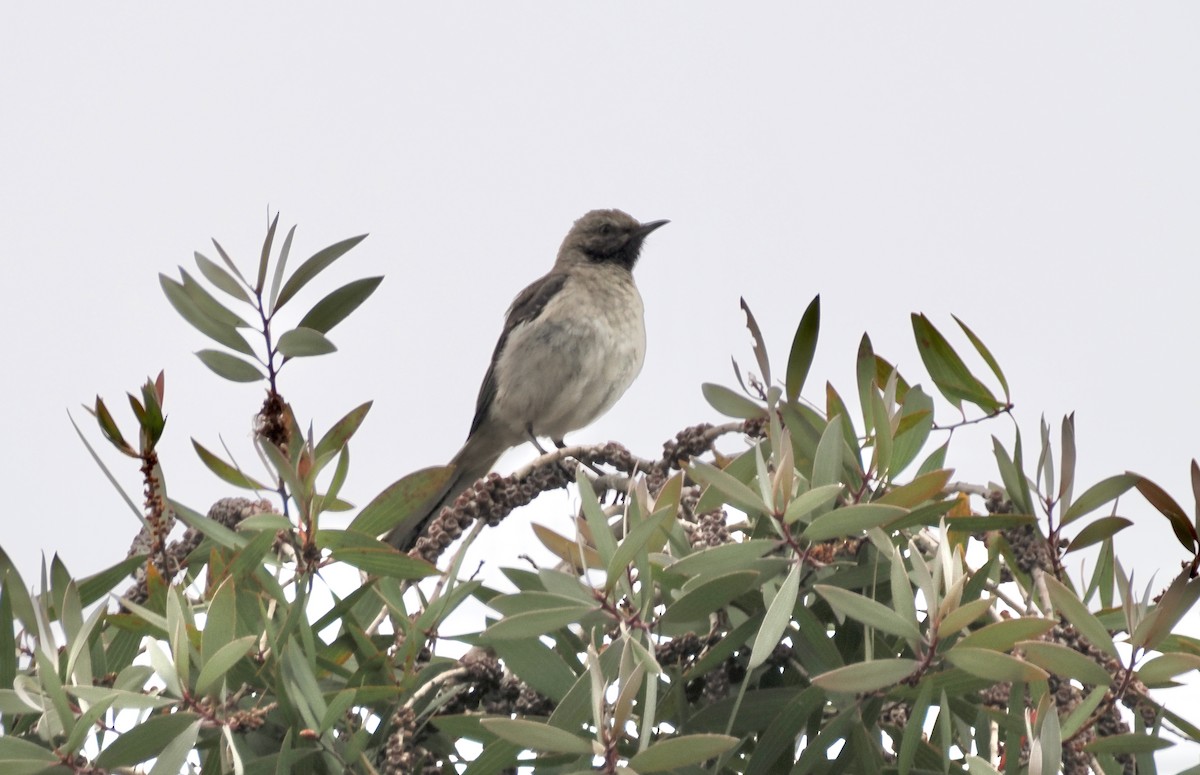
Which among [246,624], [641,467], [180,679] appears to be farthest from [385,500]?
[641,467]

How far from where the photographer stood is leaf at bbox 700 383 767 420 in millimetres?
1799

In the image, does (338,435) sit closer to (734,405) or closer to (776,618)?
(734,405)

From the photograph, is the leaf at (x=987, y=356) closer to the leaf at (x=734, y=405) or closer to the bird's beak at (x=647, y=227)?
the leaf at (x=734, y=405)

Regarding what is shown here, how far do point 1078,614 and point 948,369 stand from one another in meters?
0.55

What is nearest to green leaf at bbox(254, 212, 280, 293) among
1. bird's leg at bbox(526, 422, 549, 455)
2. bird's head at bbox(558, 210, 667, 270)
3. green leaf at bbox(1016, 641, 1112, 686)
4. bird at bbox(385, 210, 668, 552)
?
green leaf at bbox(1016, 641, 1112, 686)

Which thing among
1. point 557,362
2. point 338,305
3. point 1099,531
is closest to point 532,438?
point 557,362

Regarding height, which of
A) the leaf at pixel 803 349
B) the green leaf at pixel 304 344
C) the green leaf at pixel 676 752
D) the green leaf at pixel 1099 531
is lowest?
the green leaf at pixel 676 752

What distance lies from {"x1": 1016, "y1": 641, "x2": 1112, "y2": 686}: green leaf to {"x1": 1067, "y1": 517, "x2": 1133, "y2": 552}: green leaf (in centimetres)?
34

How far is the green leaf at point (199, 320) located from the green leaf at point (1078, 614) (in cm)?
110

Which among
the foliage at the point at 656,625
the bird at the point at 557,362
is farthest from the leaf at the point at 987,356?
the bird at the point at 557,362

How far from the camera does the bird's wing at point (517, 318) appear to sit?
6.22 metres

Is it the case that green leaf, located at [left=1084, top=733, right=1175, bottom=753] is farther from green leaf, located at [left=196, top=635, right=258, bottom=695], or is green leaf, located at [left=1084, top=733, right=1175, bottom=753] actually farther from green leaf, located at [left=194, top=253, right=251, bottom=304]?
green leaf, located at [left=194, top=253, right=251, bottom=304]

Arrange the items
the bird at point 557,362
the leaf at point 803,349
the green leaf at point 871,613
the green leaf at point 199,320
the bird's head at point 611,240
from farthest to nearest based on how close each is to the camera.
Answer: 1. the bird's head at point 611,240
2. the bird at point 557,362
3. the green leaf at point 199,320
4. the leaf at point 803,349
5. the green leaf at point 871,613

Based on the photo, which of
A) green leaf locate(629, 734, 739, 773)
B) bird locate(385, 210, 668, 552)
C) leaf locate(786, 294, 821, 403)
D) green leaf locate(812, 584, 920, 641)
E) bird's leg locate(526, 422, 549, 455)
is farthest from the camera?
bird's leg locate(526, 422, 549, 455)
